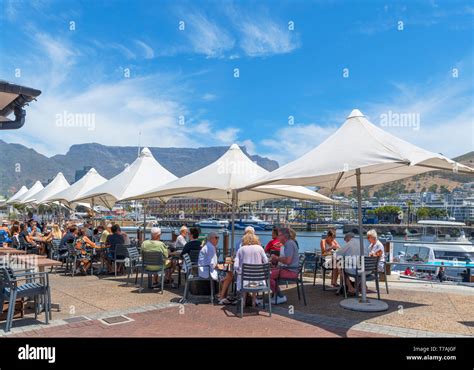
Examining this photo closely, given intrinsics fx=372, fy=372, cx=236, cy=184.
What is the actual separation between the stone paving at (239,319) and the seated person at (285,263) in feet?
1.27

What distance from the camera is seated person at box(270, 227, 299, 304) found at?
7004mm

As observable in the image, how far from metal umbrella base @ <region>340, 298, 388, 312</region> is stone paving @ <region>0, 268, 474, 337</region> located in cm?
15

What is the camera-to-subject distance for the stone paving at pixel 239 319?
5281mm

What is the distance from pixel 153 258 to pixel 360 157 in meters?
4.73

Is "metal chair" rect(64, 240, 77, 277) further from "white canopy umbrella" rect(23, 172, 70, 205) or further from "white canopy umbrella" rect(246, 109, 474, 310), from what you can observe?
"white canopy umbrella" rect(23, 172, 70, 205)

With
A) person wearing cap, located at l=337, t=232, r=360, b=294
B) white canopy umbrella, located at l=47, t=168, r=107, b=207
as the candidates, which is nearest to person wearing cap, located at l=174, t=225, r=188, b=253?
person wearing cap, located at l=337, t=232, r=360, b=294

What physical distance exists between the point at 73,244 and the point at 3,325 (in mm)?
4850

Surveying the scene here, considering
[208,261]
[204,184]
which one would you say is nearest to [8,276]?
[208,261]

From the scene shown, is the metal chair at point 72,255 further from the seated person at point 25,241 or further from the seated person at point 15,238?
the seated person at point 15,238

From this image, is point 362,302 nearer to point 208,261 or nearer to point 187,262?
point 208,261

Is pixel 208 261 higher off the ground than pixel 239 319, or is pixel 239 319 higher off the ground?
pixel 208 261

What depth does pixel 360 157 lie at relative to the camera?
605 centimetres
